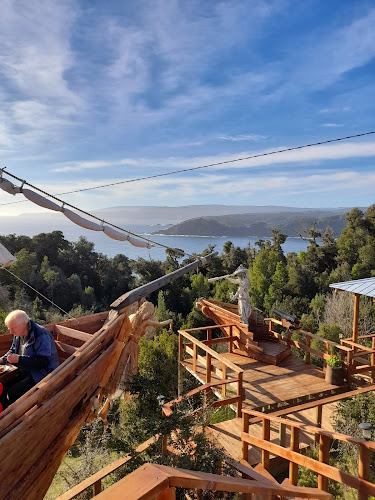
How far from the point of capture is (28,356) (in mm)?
3260

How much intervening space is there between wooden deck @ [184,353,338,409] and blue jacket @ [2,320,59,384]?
358cm

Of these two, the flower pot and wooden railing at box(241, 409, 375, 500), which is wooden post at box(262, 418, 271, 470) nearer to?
wooden railing at box(241, 409, 375, 500)

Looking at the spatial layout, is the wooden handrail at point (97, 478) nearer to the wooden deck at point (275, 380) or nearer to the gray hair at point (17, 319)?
the gray hair at point (17, 319)

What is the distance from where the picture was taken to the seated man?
10.5 feet

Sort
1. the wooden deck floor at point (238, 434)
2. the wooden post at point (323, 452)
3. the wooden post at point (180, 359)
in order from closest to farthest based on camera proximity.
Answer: the wooden post at point (323, 452) < the wooden deck floor at point (238, 434) < the wooden post at point (180, 359)

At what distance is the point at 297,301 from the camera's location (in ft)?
73.7

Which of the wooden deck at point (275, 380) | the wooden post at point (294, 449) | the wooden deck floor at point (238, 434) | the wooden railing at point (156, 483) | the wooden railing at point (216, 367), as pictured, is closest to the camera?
the wooden railing at point (156, 483)

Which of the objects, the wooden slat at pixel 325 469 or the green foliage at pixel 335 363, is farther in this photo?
the green foliage at pixel 335 363

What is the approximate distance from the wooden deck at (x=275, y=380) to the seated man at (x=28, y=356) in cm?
360

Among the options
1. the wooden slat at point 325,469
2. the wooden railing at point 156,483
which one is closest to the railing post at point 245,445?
the wooden slat at point 325,469

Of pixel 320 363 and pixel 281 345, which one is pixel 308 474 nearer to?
pixel 281 345

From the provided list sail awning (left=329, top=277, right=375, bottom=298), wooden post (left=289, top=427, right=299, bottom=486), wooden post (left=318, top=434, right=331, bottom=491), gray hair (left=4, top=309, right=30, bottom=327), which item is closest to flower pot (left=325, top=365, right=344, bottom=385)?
sail awning (left=329, top=277, right=375, bottom=298)

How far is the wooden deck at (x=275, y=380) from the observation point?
5.92 metres

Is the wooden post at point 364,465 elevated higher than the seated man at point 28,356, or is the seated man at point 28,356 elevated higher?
the seated man at point 28,356
